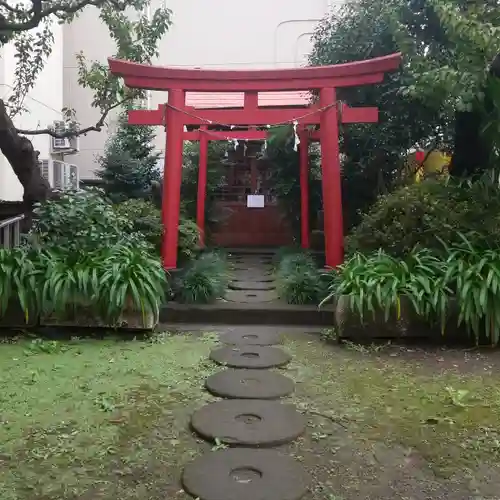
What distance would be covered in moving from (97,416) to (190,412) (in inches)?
24.7

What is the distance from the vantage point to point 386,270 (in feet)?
19.0

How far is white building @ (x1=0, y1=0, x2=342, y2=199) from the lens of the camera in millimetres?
17016

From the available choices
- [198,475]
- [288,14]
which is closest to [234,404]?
[198,475]

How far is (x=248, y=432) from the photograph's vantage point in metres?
3.59

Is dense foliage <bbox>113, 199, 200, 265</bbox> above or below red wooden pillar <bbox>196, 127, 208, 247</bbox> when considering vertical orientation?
below

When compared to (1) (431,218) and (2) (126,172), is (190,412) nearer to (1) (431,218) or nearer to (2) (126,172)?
(1) (431,218)

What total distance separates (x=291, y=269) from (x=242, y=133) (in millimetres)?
3722

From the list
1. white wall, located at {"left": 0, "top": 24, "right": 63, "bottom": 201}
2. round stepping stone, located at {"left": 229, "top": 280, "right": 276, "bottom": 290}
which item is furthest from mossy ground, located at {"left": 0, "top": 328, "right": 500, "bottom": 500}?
white wall, located at {"left": 0, "top": 24, "right": 63, "bottom": 201}

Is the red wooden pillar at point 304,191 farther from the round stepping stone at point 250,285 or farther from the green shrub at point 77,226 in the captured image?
the green shrub at point 77,226

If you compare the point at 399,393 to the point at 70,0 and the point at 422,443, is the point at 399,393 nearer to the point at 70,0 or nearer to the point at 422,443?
the point at 422,443

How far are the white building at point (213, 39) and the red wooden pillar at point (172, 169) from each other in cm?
1019

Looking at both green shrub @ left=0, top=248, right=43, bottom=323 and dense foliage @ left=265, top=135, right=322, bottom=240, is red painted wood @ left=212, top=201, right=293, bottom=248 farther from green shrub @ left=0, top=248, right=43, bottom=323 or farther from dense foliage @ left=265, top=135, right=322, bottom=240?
green shrub @ left=0, top=248, right=43, bottom=323

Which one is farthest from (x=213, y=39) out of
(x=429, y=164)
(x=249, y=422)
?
(x=249, y=422)

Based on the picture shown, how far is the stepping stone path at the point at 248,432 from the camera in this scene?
293 centimetres
